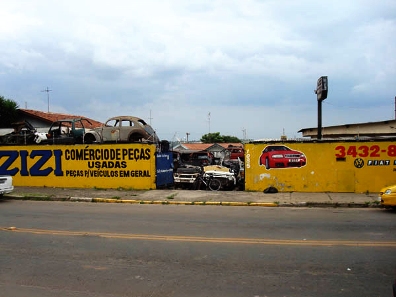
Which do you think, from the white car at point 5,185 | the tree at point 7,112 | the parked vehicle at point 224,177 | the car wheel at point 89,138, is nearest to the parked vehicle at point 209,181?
the parked vehicle at point 224,177

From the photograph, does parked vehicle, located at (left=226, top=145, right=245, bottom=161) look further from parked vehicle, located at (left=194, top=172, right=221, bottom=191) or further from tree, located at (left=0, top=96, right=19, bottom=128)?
tree, located at (left=0, top=96, right=19, bottom=128)

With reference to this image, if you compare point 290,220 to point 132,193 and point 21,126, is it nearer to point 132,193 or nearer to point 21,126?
point 132,193

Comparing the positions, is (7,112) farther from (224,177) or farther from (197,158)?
(224,177)

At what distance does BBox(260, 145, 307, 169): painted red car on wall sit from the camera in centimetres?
1555

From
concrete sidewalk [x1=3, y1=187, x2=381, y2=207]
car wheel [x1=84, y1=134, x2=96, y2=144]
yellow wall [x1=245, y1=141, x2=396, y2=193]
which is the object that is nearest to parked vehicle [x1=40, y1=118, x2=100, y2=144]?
car wheel [x1=84, y1=134, x2=96, y2=144]

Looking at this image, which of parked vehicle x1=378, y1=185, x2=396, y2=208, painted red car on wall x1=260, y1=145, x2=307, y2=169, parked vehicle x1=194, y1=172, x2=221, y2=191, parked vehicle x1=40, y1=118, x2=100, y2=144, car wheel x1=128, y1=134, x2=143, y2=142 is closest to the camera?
parked vehicle x1=378, y1=185, x2=396, y2=208

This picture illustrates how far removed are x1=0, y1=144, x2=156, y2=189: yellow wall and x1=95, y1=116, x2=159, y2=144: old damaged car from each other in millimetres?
1761

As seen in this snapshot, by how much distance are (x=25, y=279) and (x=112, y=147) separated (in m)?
12.6

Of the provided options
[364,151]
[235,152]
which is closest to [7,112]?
[235,152]

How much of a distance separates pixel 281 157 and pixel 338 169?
2329 mm

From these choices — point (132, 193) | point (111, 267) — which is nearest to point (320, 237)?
point (111, 267)

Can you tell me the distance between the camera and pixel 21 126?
967 inches

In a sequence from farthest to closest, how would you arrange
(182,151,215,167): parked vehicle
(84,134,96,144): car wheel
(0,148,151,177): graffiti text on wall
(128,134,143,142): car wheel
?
(182,151,215,167): parked vehicle
(84,134,96,144): car wheel
(128,134,143,142): car wheel
(0,148,151,177): graffiti text on wall

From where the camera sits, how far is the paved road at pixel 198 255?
16.1 ft
